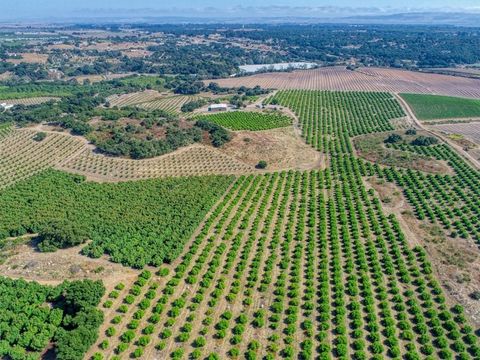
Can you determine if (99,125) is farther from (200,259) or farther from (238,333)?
(238,333)

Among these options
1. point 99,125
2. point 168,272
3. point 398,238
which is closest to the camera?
point 168,272

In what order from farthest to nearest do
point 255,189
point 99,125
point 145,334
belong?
point 99,125, point 255,189, point 145,334

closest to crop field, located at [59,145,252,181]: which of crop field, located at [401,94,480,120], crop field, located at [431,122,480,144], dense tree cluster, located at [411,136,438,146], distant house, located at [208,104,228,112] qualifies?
dense tree cluster, located at [411,136,438,146]

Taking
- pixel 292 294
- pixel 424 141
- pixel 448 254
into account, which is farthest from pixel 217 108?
pixel 292 294

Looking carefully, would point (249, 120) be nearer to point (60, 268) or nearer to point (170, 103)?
point (170, 103)

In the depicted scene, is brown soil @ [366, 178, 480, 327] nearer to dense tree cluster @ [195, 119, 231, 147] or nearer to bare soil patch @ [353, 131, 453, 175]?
bare soil patch @ [353, 131, 453, 175]

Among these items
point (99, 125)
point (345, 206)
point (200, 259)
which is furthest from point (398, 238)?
point (99, 125)

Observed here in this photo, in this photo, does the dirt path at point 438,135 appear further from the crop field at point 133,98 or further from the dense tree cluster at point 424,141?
the crop field at point 133,98
